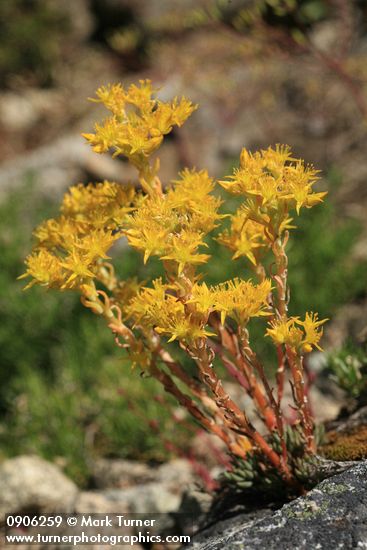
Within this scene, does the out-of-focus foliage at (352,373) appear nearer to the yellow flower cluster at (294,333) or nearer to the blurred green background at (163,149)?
the blurred green background at (163,149)

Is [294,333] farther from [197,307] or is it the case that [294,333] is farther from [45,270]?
[45,270]

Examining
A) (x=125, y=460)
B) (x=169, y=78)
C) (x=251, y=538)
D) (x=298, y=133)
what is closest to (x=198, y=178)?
(x=251, y=538)

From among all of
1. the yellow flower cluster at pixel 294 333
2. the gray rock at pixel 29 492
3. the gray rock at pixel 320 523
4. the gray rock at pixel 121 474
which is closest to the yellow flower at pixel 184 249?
the yellow flower cluster at pixel 294 333

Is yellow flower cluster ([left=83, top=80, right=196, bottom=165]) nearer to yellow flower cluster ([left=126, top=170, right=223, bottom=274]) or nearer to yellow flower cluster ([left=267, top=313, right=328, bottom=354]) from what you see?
yellow flower cluster ([left=126, top=170, right=223, bottom=274])

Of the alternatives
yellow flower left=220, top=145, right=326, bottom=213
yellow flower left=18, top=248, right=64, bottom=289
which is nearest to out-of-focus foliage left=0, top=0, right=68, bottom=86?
yellow flower left=18, top=248, right=64, bottom=289

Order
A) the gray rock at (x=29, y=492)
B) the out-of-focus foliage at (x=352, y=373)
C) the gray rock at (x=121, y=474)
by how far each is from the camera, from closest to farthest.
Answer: the out-of-focus foliage at (x=352, y=373) < the gray rock at (x=29, y=492) < the gray rock at (x=121, y=474)

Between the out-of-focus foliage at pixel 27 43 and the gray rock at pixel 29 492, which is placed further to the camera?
the out-of-focus foliage at pixel 27 43
